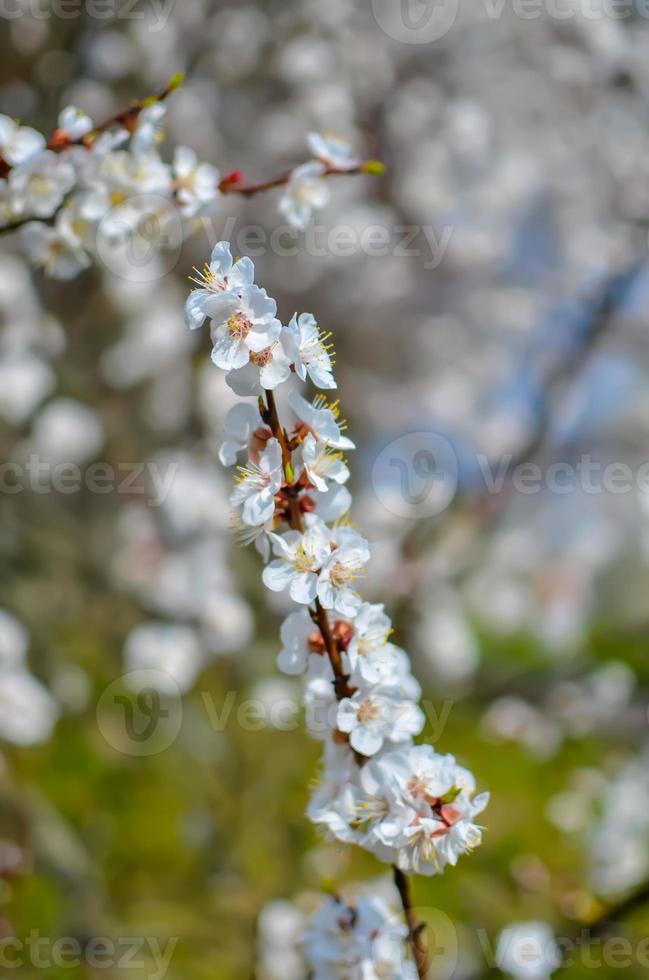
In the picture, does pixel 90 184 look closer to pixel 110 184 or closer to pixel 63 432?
pixel 110 184

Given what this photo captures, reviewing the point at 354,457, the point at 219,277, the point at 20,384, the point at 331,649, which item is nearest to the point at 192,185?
the point at 219,277

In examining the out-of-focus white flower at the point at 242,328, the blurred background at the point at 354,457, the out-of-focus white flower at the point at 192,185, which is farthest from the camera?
the blurred background at the point at 354,457

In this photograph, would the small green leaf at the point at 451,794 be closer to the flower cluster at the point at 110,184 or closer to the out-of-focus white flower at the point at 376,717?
the out-of-focus white flower at the point at 376,717

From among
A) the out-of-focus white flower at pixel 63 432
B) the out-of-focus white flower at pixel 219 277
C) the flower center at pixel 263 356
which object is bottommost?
the flower center at pixel 263 356

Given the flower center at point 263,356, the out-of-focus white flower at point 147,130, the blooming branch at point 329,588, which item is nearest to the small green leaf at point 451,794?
the blooming branch at point 329,588

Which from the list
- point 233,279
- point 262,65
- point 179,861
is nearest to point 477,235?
point 262,65

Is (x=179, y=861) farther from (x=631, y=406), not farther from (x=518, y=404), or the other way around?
(x=631, y=406)
